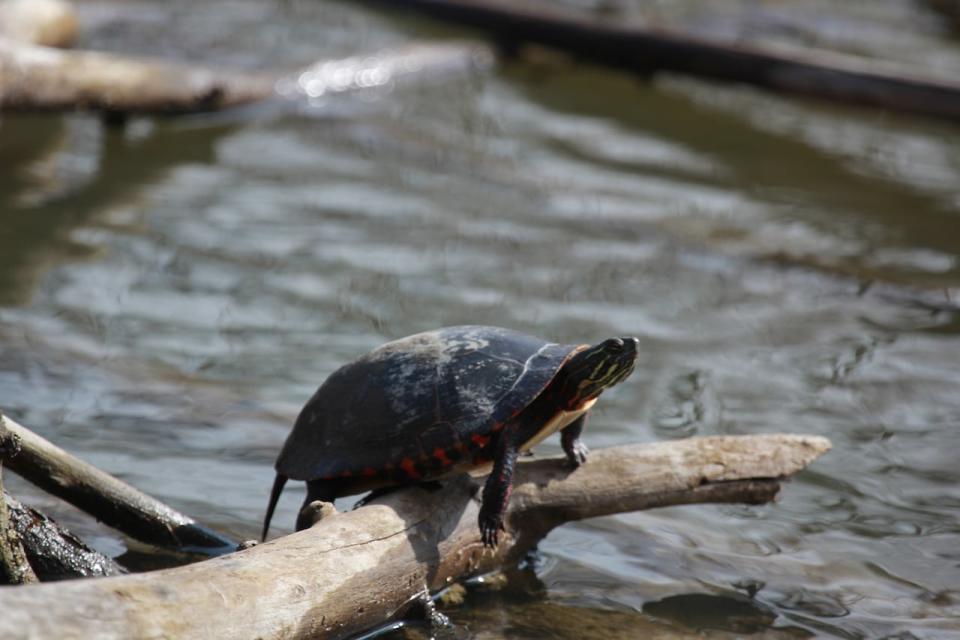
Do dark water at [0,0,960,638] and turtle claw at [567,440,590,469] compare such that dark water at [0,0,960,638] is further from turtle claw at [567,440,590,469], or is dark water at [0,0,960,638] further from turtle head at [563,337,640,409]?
turtle head at [563,337,640,409]

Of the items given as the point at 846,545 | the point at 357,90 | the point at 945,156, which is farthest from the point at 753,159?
the point at 846,545

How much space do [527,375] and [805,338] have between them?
2.91m

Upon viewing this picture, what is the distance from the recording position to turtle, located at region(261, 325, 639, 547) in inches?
137

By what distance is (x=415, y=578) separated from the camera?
11.2 feet

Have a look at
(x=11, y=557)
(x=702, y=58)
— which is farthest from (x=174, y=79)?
(x=11, y=557)

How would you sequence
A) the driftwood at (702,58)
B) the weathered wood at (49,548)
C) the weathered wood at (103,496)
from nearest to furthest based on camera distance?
the weathered wood at (49,548) → the weathered wood at (103,496) → the driftwood at (702,58)

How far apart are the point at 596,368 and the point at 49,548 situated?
1.45 meters

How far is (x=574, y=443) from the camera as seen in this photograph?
3.77 metres

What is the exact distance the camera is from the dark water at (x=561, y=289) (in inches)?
166

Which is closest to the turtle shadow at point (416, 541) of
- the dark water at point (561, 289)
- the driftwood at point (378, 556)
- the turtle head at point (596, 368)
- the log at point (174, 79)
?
the driftwood at point (378, 556)

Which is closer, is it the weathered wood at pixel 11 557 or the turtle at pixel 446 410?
the weathered wood at pixel 11 557

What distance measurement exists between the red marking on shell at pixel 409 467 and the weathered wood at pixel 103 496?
637 mm

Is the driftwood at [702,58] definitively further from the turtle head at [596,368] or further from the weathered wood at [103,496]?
the weathered wood at [103,496]

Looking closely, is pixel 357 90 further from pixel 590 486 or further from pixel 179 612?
pixel 179 612
